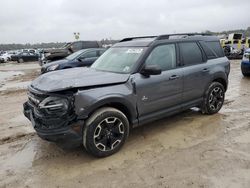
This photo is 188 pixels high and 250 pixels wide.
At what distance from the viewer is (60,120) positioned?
3.60 metres

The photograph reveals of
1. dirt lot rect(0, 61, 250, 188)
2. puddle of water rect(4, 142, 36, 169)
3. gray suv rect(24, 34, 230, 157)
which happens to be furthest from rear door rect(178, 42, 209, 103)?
puddle of water rect(4, 142, 36, 169)

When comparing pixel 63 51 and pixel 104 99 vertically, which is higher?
pixel 63 51

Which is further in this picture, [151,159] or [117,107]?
[117,107]

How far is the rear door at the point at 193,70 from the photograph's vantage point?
198 inches

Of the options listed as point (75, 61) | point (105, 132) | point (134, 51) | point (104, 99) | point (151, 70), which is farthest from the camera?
point (75, 61)

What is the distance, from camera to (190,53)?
5211mm

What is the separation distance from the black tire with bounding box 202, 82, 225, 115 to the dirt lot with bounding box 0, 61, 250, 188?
0.86 feet

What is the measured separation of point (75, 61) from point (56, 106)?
8036 millimetres

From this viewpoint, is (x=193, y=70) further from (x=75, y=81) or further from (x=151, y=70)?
(x=75, y=81)

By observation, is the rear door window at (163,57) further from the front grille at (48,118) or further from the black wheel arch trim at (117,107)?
the front grille at (48,118)

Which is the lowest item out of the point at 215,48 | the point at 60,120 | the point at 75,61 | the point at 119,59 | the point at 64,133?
the point at 64,133

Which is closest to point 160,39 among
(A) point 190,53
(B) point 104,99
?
(A) point 190,53

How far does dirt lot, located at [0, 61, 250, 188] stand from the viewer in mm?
3324

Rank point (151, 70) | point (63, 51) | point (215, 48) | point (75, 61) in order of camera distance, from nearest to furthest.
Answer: point (151, 70)
point (215, 48)
point (75, 61)
point (63, 51)
